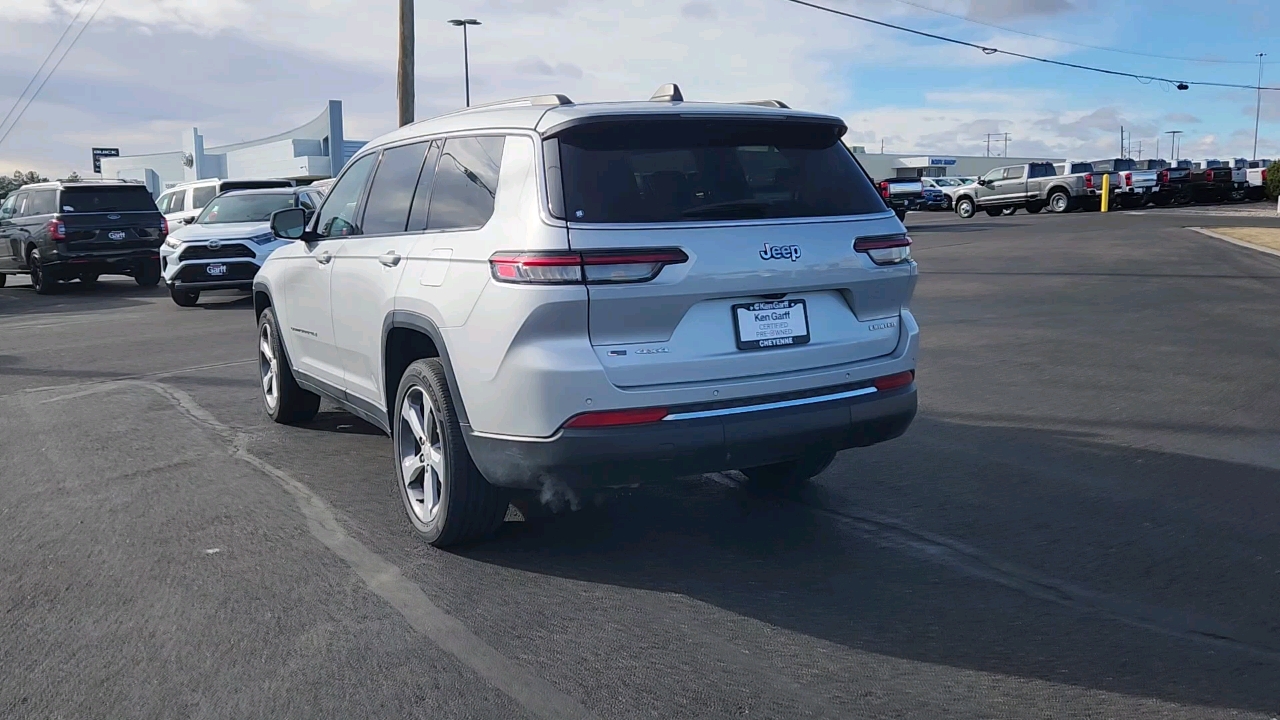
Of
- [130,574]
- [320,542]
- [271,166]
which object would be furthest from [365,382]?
[271,166]

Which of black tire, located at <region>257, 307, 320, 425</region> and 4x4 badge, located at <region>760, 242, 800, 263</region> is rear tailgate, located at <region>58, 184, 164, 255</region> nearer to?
black tire, located at <region>257, 307, 320, 425</region>

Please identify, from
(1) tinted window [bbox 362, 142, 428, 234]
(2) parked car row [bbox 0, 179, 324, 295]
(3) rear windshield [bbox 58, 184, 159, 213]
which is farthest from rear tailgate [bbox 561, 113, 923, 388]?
(3) rear windshield [bbox 58, 184, 159, 213]

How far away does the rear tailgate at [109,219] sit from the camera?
19673 mm

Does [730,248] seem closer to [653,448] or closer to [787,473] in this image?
[653,448]

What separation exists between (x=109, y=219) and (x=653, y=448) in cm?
1816

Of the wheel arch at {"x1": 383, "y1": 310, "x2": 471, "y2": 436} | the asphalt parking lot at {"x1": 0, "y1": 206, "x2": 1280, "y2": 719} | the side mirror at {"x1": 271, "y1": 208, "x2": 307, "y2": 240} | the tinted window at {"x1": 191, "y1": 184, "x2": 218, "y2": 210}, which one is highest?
the tinted window at {"x1": 191, "y1": 184, "x2": 218, "y2": 210}

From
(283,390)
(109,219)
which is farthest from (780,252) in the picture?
(109,219)

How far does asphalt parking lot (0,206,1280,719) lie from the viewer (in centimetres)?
371

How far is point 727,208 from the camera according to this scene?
15.4 ft

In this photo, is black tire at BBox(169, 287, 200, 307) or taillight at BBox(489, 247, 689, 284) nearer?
taillight at BBox(489, 247, 689, 284)

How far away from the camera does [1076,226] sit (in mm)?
31234

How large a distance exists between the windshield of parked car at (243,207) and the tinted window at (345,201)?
38.7ft

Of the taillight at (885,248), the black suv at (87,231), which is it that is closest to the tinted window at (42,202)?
the black suv at (87,231)

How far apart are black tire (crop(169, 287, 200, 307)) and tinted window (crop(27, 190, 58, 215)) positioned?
417 centimetres
